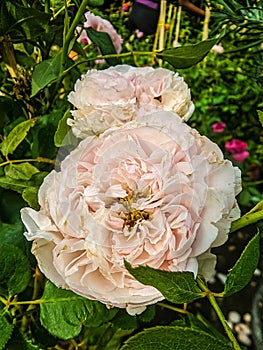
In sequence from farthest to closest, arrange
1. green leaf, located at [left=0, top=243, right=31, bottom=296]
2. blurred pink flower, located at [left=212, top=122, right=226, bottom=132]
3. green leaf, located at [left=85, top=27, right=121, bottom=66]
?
blurred pink flower, located at [left=212, top=122, right=226, bottom=132] → green leaf, located at [left=85, top=27, right=121, bottom=66] → green leaf, located at [left=0, top=243, right=31, bottom=296]

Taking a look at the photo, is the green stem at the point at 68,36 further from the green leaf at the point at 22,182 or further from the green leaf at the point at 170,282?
the green leaf at the point at 170,282

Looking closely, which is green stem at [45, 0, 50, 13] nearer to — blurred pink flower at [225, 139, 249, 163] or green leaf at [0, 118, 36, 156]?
green leaf at [0, 118, 36, 156]

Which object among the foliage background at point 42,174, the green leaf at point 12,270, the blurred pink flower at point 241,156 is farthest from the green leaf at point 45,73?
the blurred pink flower at point 241,156

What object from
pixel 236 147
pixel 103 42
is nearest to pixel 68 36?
pixel 103 42

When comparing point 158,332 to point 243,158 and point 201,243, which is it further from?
point 243,158

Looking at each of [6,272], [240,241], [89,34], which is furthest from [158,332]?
[240,241]

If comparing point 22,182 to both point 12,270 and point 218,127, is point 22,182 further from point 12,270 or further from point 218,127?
point 218,127

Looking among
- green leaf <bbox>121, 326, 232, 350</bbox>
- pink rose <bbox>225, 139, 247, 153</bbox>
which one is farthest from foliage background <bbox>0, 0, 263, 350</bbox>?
pink rose <bbox>225, 139, 247, 153</bbox>
